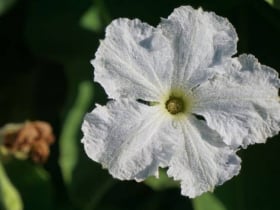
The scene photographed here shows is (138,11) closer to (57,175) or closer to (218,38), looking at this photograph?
(218,38)

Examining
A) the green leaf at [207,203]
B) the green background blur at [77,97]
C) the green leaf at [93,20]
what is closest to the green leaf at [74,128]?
the green background blur at [77,97]

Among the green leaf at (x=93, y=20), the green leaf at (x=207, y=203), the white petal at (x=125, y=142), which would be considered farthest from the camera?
the green leaf at (x=93, y=20)

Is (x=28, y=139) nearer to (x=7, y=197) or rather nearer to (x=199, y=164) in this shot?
(x=7, y=197)

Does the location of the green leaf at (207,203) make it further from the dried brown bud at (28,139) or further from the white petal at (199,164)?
the dried brown bud at (28,139)

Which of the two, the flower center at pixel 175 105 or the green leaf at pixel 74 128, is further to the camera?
the green leaf at pixel 74 128

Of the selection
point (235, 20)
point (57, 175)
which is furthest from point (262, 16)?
point (57, 175)

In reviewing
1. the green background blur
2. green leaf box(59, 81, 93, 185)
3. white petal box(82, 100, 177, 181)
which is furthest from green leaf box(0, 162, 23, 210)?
white petal box(82, 100, 177, 181)

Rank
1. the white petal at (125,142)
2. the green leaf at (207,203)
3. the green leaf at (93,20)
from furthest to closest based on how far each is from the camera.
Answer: the green leaf at (93,20) < the green leaf at (207,203) < the white petal at (125,142)
